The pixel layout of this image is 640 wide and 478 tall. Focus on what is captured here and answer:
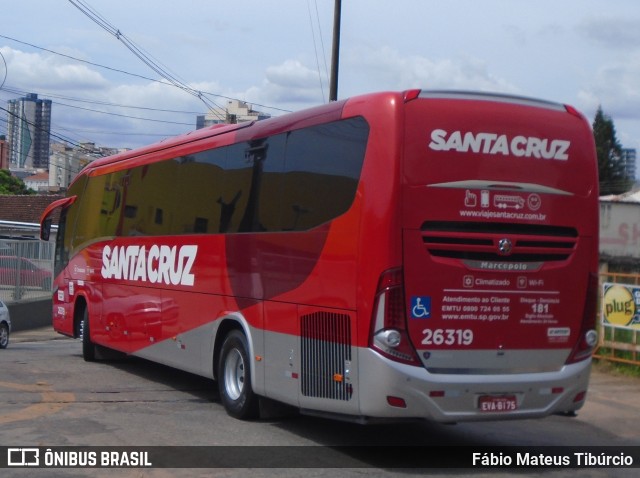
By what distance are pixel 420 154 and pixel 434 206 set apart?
51 cm

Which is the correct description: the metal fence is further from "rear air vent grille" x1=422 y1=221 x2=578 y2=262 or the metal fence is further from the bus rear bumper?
"rear air vent grille" x1=422 y1=221 x2=578 y2=262

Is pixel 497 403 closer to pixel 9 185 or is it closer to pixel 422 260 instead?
pixel 422 260

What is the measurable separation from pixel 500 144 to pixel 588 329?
217cm

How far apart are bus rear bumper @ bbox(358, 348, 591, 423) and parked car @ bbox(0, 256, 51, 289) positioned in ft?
83.9

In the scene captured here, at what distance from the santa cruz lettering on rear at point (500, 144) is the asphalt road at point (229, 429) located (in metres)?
3.09

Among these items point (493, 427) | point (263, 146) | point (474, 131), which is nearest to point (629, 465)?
point (493, 427)

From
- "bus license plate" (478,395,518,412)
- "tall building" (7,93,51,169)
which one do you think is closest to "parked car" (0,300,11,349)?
"tall building" (7,93,51,169)

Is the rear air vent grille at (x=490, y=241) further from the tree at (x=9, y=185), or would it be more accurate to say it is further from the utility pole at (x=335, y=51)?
the tree at (x=9, y=185)


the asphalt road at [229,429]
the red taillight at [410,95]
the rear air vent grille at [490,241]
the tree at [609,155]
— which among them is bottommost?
the asphalt road at [229,429]

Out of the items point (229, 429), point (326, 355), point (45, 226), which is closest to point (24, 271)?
point (45, 226)

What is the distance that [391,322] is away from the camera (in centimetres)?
874

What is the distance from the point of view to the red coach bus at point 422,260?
8797mm

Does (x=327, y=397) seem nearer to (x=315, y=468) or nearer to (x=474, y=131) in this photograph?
(x=315, y=468)

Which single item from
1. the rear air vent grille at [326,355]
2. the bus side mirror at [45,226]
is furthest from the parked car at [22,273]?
the rear air vent grille at [326,355]
